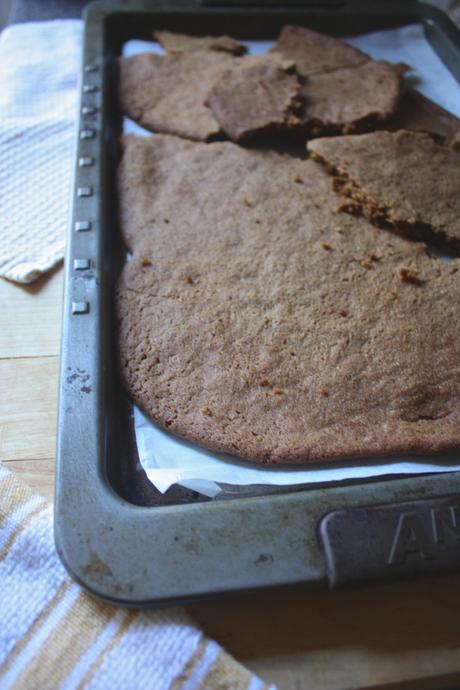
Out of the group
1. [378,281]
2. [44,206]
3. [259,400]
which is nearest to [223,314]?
[259,400]

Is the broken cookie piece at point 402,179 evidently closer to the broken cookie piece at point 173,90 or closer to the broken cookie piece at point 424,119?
the broken cookie piece at point 424,119

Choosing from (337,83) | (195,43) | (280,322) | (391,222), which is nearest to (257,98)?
(337,83)

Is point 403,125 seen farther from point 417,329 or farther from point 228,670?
point 228,670

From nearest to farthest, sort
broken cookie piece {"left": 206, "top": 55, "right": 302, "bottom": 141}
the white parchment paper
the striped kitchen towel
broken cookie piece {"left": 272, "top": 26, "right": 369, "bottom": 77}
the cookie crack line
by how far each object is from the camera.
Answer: the striped kitchen towel, the white parchment paper, the cookie crack line, broken cookie piece {"left": 206, "top": 55, "right": 302, "bottom": 141}, broken cookie piece {"left": 272, "top": 26, "right": 369, "bottom": 77}

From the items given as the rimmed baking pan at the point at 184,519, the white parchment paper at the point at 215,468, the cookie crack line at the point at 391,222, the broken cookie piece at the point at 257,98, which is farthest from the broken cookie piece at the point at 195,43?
the white parchment paper at the point at 215,468

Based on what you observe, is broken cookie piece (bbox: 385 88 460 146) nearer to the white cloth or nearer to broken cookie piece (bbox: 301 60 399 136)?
broken cookie piece (bbox: 301 60 399 136)

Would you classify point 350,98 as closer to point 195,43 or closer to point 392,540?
point 195,43

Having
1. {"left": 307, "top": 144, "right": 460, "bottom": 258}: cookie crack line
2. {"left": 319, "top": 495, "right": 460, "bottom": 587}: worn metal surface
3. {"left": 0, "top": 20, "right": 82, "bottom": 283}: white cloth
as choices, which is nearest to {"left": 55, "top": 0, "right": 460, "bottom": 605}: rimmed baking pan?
{"left": 319, "top": 495, "right": 460, "bottom": 587}: worn metal surface
